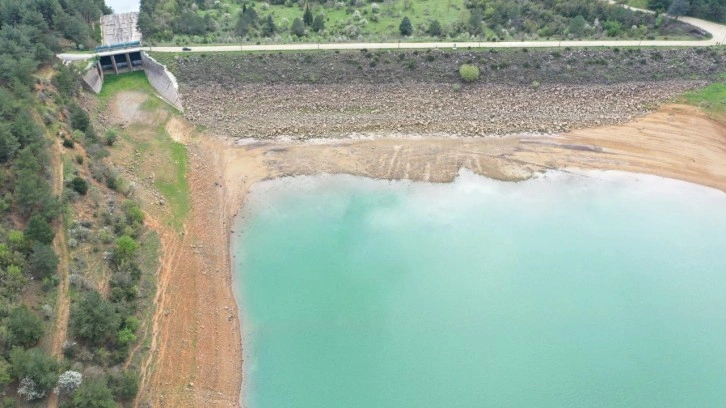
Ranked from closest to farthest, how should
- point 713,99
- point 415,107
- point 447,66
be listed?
point 415,107
point 713,99
point 447,66

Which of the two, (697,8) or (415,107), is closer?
(415,107)

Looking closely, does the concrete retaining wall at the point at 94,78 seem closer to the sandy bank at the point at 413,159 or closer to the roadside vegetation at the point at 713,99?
the sandy bank at the point at 413,159

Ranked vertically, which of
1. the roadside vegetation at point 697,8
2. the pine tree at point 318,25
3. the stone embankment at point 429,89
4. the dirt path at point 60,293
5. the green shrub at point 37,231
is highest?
the roadside vegetation at point 697,8

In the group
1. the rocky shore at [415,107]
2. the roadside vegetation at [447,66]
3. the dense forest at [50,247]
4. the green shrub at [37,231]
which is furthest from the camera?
the roadside vegetation at [447,66]

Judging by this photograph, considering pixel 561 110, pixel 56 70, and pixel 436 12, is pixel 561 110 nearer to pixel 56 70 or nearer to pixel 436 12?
pixel 436 12

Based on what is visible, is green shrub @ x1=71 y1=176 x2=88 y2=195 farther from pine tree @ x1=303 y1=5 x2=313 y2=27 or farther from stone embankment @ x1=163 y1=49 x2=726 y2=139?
pine tree @ x1=303 y1=5 x2=313 y2=27

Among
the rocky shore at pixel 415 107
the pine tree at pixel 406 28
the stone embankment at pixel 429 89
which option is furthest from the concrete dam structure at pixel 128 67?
the pine tree at pixel 406 28

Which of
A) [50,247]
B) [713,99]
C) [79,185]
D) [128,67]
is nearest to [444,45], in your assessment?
[713,99]

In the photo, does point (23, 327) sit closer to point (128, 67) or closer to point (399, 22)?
point (128, 67)
